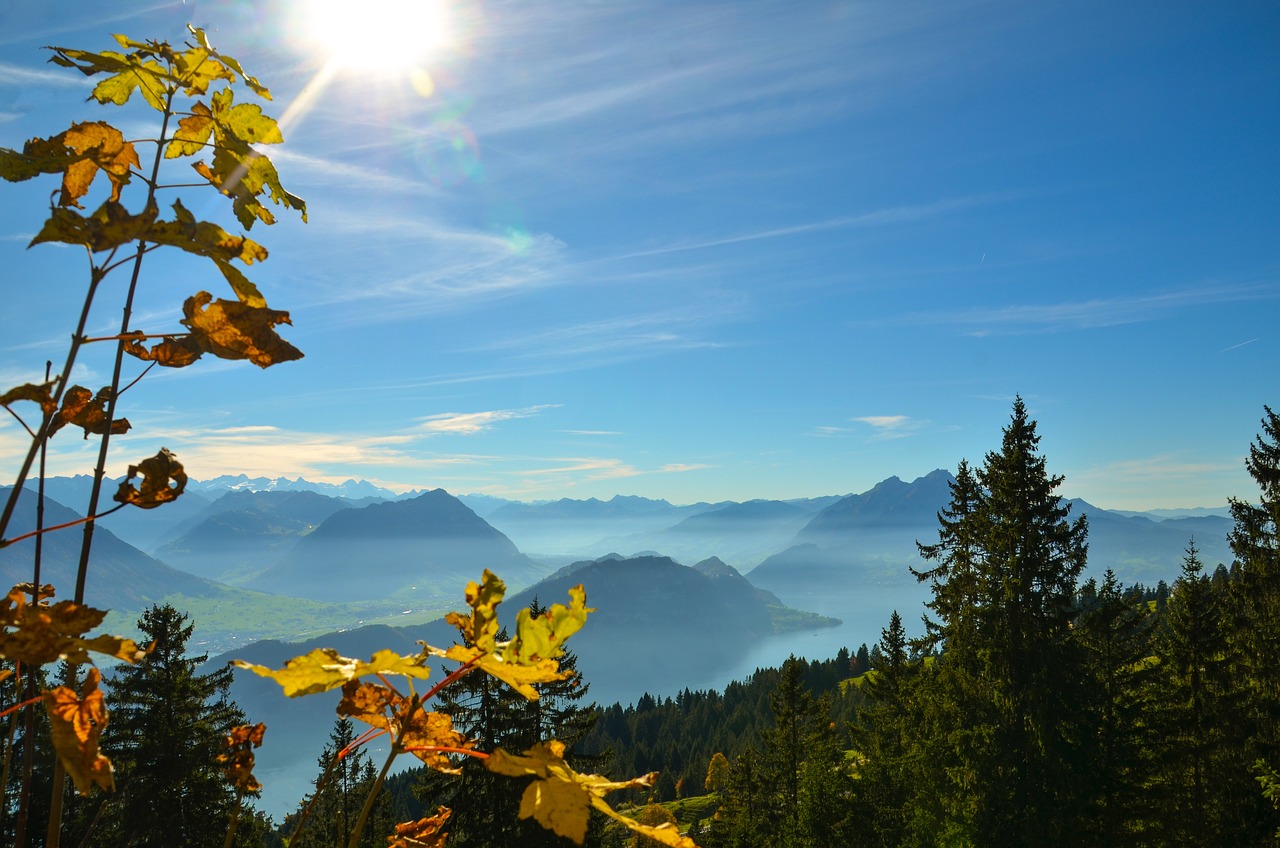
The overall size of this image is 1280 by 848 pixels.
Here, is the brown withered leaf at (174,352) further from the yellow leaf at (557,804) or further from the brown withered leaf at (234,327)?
the yellow leaf at (557,804)

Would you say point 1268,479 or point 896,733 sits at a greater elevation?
point 1268,479

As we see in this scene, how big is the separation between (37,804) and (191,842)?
5215mm

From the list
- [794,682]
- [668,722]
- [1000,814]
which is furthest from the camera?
[668,722]

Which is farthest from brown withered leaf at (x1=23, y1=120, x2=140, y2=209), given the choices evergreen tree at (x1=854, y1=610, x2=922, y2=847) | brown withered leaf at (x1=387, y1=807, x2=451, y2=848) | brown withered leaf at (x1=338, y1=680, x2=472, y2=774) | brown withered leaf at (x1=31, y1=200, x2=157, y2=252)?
evergreen tree at (x1=854, y1=610, x2=922, y2=847)

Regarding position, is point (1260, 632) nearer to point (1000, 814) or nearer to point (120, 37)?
point (1000, 814)

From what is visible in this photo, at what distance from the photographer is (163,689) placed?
1625 cm

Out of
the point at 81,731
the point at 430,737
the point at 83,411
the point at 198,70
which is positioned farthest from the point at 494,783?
the point at 198,70

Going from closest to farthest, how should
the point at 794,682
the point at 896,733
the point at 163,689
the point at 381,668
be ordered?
the point at 381,668 < the point at 163,689 < the point at 896,733 < the point at 794,682

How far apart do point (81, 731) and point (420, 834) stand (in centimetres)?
108

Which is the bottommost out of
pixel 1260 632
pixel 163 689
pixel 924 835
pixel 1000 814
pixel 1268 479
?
pixel 924 835

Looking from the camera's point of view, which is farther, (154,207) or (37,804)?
(37,804)

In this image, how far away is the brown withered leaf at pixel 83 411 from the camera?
1450 mm

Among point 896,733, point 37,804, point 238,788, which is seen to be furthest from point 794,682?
point 238,788

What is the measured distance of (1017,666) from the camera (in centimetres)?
1557
